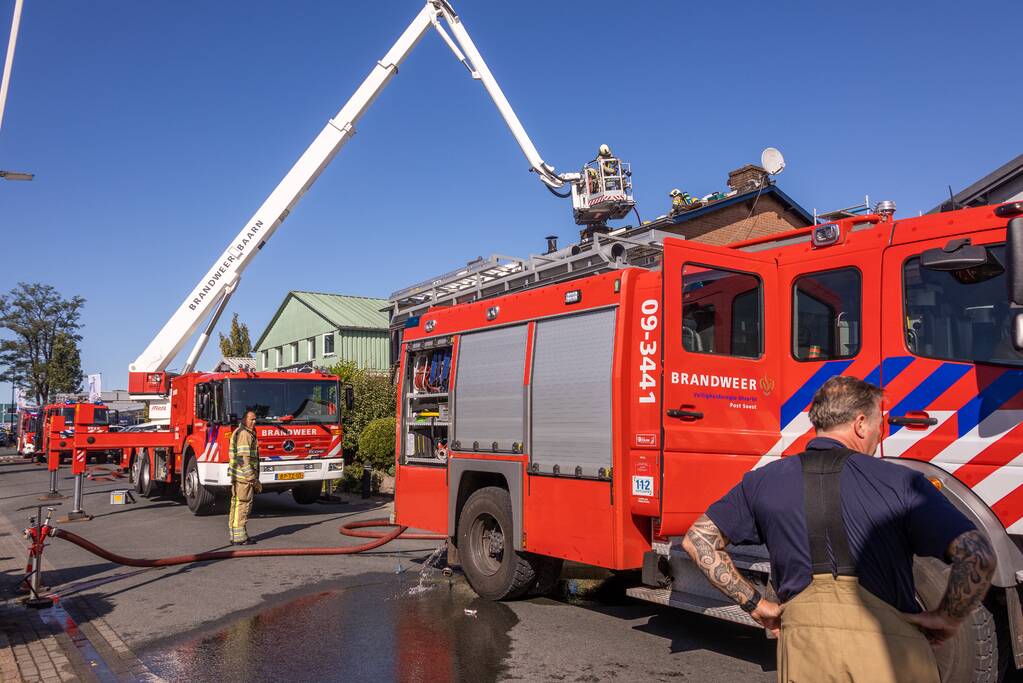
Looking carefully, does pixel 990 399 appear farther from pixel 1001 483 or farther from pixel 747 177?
pixel 747 177

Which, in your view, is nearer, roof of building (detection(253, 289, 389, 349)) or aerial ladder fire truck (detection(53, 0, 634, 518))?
aerial ladder fire truck (detection(53, 0, 634, 518))

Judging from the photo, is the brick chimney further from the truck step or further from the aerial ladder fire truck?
the truck step

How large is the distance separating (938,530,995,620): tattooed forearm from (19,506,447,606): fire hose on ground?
22.0ft

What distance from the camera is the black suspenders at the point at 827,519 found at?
8.07 feet

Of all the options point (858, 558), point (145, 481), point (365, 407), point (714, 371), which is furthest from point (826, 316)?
point (145, 481)

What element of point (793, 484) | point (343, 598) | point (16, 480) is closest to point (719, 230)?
point (343, 598)

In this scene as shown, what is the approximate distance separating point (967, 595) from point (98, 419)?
31951mm

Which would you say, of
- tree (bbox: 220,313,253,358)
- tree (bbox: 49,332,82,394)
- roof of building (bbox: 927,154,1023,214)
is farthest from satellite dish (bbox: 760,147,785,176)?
tree (bbox: 49,332,82,394)

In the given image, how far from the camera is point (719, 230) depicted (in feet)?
72.5

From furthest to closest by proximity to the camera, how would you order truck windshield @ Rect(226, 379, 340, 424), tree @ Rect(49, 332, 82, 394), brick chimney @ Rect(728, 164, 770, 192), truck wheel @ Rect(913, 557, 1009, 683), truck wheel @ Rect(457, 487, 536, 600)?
tree @ Rect(49, 332, 82, 394) → brick chimney @ Rect(728, 164, 770, 192) → truck windshield @ Rect(226, 379, 340, 424) → truck wheel @ Rect(457, 487, 536, 600) → truck wheel @ Rect(913, 557, 1009, 683)

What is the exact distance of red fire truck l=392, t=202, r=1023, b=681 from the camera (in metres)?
4.57

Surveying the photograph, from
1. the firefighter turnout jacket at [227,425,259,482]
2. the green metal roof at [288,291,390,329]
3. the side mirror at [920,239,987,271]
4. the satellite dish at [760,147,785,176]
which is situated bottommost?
the firefighter turnout jacket at [227,425,259,482]

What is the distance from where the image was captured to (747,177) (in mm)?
22781

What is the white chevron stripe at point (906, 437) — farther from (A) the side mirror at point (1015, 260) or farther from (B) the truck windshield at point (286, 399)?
(B) the truck windshield at point (286, 399)
